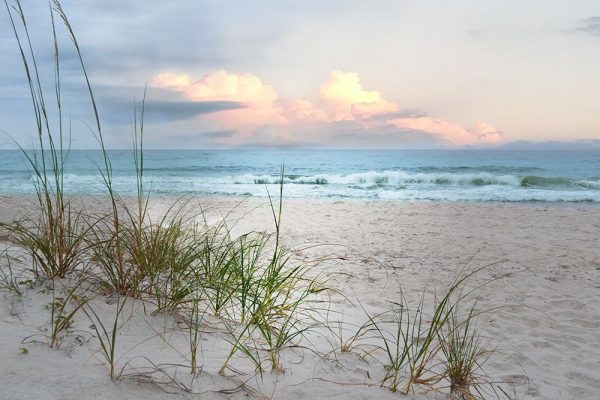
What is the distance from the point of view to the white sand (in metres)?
2.14

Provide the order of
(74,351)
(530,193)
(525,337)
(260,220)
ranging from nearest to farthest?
(74,351), (525,337), (260,220), (530,193)

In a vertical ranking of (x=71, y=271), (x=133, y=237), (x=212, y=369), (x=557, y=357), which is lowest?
(x=557, y=357)

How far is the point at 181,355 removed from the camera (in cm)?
241

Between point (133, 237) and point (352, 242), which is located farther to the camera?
point (352, 242)

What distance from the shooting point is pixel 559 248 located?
27.0 ft

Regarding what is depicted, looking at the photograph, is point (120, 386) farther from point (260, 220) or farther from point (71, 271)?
point (260, 220)

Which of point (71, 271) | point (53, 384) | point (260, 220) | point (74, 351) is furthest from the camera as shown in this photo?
point (260, 220)

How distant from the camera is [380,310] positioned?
15.3ft

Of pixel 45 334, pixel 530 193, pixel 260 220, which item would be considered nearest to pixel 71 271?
pixel 45 334

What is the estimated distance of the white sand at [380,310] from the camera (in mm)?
2141

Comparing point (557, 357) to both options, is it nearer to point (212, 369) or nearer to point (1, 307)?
point (212, 369)

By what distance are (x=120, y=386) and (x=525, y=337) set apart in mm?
3505

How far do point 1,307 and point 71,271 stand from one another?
488mm

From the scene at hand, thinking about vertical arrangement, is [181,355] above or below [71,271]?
below
